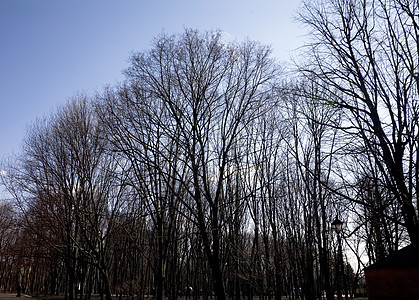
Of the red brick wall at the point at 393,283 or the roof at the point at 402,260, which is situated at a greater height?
the roof at the point at 402,260

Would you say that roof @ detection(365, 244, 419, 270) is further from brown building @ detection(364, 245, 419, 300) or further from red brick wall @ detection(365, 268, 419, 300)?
red brick wall @ detection(365, 268, 419, 300)

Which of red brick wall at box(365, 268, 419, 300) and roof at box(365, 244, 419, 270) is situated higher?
roof at box(365, 244, 419, 270)

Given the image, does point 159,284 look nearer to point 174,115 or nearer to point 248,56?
point 174,115

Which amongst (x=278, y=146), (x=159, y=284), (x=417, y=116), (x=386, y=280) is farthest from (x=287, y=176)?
(x=417, y=116)

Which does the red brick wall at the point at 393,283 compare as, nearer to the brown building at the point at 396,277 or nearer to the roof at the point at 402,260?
the brown building at the point at 396,277

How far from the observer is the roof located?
16.2 meters

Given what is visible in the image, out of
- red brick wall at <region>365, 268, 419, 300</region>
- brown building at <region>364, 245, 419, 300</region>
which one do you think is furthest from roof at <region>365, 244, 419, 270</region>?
red brick wall at <region>365, 268, 419, 300</region>

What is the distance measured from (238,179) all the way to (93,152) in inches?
341

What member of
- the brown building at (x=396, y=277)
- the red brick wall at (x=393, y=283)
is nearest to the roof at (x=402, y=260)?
the brown building at (x=396, y=277)

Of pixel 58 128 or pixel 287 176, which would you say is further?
pixel 287 176

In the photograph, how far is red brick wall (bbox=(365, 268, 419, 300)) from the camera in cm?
1617

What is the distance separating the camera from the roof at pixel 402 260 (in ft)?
53.3

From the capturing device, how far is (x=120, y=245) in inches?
1298

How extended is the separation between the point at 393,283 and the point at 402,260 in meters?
1.17
